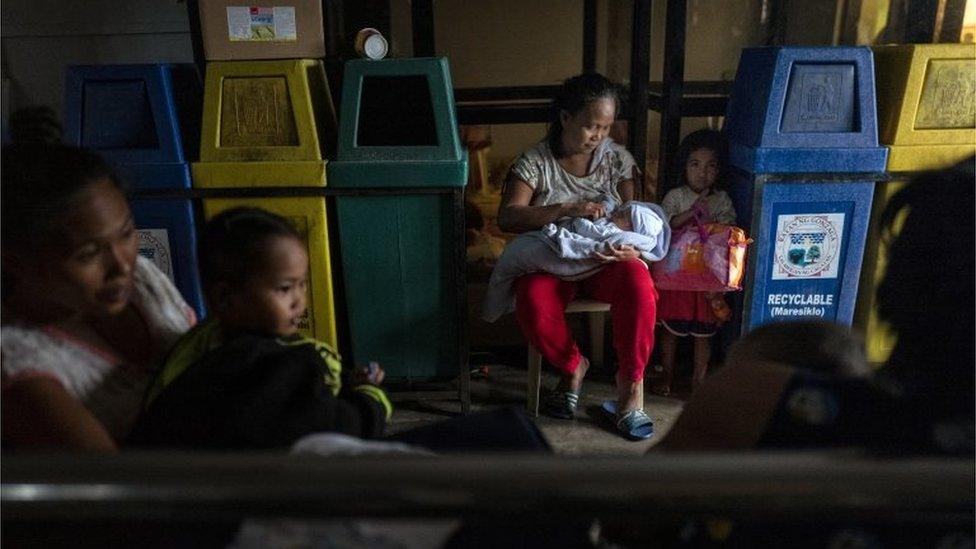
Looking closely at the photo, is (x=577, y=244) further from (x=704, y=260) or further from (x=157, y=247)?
(x=157, y=247)

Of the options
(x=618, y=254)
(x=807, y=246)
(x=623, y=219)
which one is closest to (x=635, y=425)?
(x=618, y=254)

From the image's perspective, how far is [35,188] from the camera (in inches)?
37.5

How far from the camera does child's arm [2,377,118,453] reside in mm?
883

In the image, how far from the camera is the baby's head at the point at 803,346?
1044mm

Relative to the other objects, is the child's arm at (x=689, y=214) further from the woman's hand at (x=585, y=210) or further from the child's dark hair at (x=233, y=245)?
the child's dark hair at (x=233, y=245)

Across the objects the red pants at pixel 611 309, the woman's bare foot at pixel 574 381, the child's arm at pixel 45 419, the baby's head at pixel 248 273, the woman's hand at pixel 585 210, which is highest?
the baby's head at pixel 248 273

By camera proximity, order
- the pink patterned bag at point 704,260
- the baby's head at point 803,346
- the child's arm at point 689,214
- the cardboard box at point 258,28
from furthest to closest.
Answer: the child's arm at point 689,214
the pink patterned bag at point 704,260
the cardboard box at point 258,28
the baby's head at point 803,346

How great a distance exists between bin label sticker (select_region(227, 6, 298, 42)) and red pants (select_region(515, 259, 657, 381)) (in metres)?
1.24

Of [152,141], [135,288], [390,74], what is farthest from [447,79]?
[135,288]

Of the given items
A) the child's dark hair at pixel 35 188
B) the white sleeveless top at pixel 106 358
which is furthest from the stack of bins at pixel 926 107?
the child's dark hair at pixel 35 188

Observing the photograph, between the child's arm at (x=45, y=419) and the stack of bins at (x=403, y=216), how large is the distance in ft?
5.34

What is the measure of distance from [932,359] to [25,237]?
120cm

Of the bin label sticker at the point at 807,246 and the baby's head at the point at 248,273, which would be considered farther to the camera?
the bin label sticker at the point at 807,246

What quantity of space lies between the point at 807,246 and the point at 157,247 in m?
2.46
